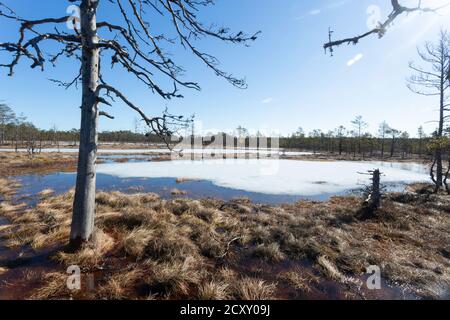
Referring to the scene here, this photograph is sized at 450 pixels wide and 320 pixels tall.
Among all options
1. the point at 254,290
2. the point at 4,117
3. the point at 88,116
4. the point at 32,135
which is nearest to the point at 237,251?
the point at 254,290

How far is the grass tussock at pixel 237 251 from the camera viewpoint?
349cm

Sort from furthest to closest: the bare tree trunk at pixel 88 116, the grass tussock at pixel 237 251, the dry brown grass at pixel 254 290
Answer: the bare tree trunk at pixel 88 116
the grass tussock at pixel 237 251
the dry brown grass at pixel 254 290

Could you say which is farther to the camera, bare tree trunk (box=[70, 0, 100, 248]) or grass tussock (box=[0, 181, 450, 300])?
bare tree trunk (box=[70, 0, 100, 248])

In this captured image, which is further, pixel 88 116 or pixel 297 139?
pixel 297 139

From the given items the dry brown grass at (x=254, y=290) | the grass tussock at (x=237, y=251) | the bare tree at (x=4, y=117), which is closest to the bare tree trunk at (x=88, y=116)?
the grass tussock at (x=237, y=251)

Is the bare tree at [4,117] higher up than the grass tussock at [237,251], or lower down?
higher up

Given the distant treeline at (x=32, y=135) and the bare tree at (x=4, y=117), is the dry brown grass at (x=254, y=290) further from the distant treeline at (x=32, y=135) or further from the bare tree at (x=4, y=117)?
the bare tree at (x=4, y=117)

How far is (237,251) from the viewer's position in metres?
5.05

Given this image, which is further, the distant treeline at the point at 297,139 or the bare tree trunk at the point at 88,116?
the distant treeline at the point at 297,139

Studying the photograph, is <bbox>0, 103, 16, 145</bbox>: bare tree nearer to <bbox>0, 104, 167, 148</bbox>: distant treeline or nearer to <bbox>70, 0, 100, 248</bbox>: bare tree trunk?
<bbox>0, 104, 167, 148</bbox>: distant treeline

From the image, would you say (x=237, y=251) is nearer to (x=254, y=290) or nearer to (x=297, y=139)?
(x=254, y=290)

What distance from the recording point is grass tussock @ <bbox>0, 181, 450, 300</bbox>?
11.5ft

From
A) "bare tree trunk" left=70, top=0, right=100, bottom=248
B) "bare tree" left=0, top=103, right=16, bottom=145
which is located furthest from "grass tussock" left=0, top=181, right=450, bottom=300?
"bare tree" left=0, top=103, right=16, bottom=145
